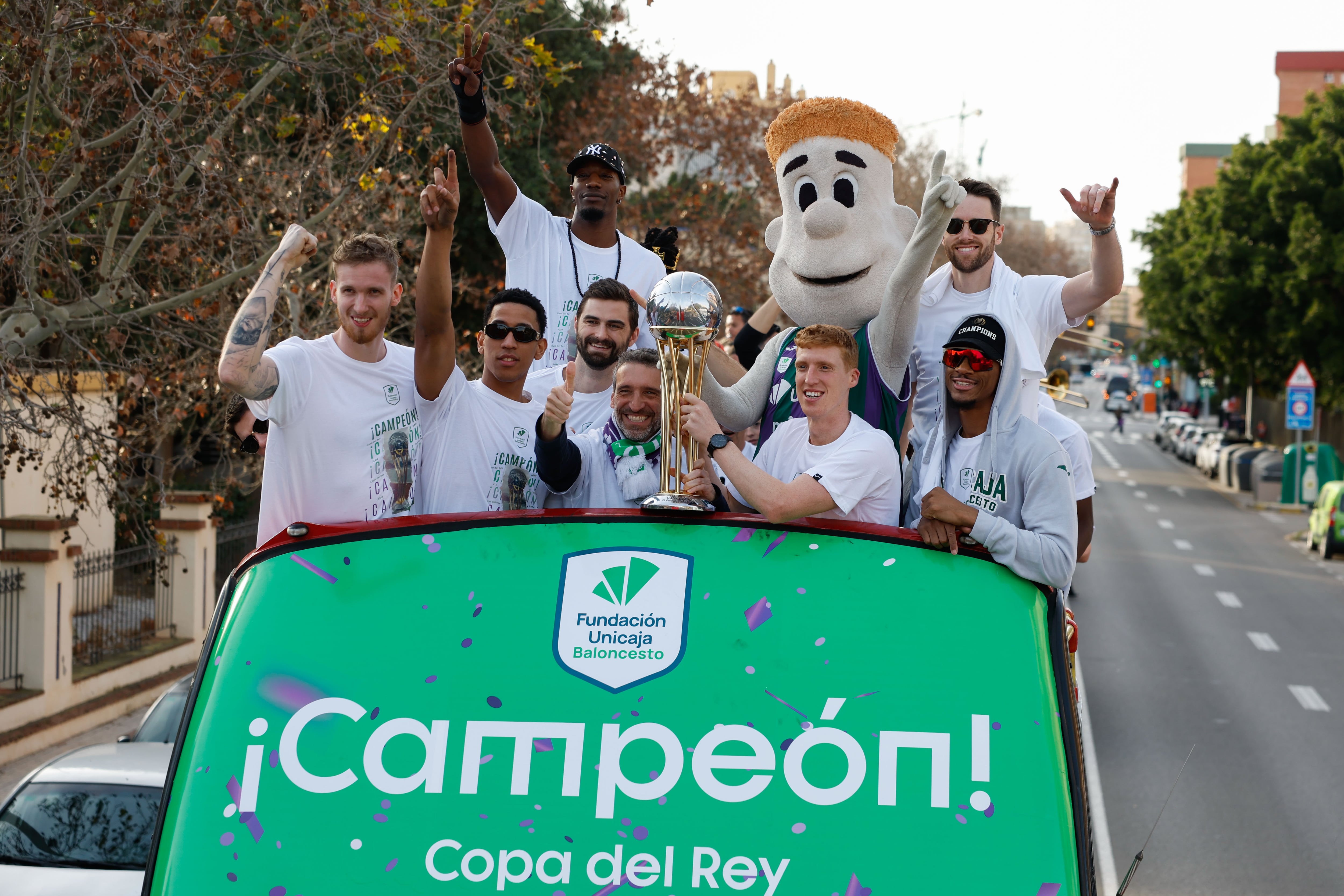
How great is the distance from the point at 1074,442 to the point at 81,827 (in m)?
5.14

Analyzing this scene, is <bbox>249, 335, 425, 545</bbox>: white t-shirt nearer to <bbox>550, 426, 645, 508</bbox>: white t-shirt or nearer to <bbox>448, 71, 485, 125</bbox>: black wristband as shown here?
<bbox>550, 426, 645, 508</bbox>: white t-shirt

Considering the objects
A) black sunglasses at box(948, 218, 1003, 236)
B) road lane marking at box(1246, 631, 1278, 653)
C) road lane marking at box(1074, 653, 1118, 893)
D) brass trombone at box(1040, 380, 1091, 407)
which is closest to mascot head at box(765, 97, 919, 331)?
black sunglasses at box(948, 218, 1003, 236)

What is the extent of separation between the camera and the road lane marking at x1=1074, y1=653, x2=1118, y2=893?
8.96 metres

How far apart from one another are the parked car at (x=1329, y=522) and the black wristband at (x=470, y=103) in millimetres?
24453

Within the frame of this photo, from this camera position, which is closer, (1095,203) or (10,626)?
(1095,203)

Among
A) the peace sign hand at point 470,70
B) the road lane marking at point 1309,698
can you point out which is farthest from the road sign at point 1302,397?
the peace sign hand at point 470,70

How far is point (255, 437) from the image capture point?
3.94 meters

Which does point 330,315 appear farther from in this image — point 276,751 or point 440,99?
point 276,751

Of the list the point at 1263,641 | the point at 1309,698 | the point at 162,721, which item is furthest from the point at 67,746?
the point at 1263,641

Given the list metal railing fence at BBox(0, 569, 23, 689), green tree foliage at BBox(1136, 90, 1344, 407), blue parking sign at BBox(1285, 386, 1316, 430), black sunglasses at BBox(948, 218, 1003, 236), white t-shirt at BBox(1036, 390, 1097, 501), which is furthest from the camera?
green tree foliage at BBox(1136, 90, 1344, 407)

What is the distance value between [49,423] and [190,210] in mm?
4532

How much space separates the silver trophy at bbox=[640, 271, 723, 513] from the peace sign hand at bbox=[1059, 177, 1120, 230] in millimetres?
1718

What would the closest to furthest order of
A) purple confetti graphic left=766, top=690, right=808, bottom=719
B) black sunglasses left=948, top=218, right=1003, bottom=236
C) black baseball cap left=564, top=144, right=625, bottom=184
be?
purple confetti graphic left=766, top=690, right=808, bottom=719 → black sunglasses left=948, top=218, right=1003, bottom=236 → black baseball cap left=564, top=144, right=625, bottom=184

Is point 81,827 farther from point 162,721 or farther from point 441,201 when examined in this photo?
point 441,201
